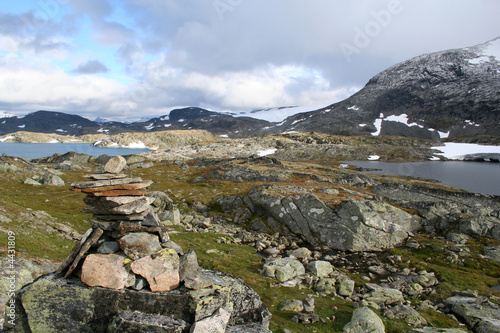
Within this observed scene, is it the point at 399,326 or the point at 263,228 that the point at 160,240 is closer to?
the point at 399,326

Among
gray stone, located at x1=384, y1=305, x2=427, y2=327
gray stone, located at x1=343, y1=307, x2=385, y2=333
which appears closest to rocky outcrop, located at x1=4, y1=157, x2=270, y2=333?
gray stone, located at x1=343, y1=307, x2=385, y2=333

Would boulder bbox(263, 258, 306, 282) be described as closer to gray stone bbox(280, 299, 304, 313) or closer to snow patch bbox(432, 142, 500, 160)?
gray stone bbox(280, 299, 304, 313)

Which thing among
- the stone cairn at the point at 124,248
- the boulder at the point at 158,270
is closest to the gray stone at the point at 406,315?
the stone cairn at the point at 124,248

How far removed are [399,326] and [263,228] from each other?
23.3m

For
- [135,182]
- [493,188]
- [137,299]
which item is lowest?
[493,188]

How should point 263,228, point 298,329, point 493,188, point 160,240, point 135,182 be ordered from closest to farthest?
1. point 160,240
2. point 135,182
3. point 298,329
4. point 263,228
5. point 493,188

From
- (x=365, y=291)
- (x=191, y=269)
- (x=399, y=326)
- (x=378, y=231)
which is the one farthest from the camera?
(x=378, y=231)

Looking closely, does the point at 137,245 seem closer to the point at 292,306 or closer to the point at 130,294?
the point at 130,294

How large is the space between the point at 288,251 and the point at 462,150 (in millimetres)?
215786

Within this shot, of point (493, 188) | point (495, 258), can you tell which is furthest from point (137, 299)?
point (493, 188)

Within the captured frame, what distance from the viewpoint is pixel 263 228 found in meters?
38.3

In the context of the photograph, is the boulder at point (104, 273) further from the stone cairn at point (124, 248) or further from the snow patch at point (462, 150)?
the snow patch at point (462, 150)

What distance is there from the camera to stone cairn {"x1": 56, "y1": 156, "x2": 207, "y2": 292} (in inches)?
429

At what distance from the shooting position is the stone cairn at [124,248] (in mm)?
10906
